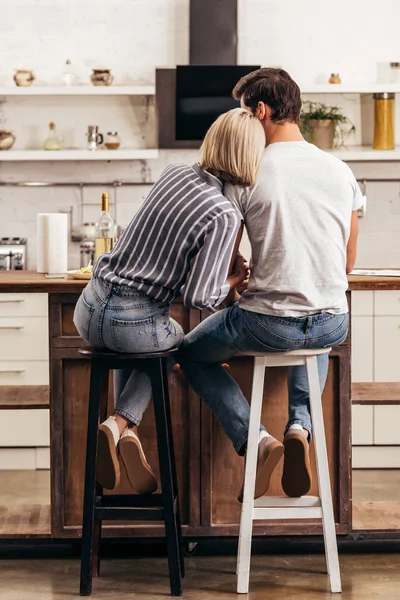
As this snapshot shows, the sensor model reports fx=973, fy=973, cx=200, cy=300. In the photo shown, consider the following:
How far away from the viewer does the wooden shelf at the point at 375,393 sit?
11.3ft

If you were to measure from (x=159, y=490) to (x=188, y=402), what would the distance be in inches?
12.9

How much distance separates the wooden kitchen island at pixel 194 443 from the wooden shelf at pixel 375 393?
10cm

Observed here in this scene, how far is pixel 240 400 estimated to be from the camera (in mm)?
3115

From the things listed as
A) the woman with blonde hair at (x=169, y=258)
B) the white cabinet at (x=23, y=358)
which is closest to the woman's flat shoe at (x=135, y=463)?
the woman with blonde hair at (x=169, y=258)

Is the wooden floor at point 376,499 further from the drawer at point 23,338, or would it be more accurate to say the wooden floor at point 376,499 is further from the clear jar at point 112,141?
the clear jar at point 112,141

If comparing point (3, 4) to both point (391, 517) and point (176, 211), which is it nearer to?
point (176, 211)

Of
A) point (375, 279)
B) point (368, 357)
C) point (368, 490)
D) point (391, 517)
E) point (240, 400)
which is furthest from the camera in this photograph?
point (368, 357)

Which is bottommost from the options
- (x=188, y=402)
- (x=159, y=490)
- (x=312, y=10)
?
(x=159, y=490)

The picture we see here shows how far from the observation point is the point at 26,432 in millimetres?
4953

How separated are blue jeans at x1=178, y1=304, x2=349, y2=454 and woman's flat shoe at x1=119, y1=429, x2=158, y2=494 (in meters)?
0.28

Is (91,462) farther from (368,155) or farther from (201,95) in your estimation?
(368,155)

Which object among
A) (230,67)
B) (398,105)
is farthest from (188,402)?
(398,105)

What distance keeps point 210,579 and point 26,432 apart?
1.96 metres

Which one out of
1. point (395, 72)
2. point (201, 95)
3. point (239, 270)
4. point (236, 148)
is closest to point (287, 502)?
point (239, 270)
